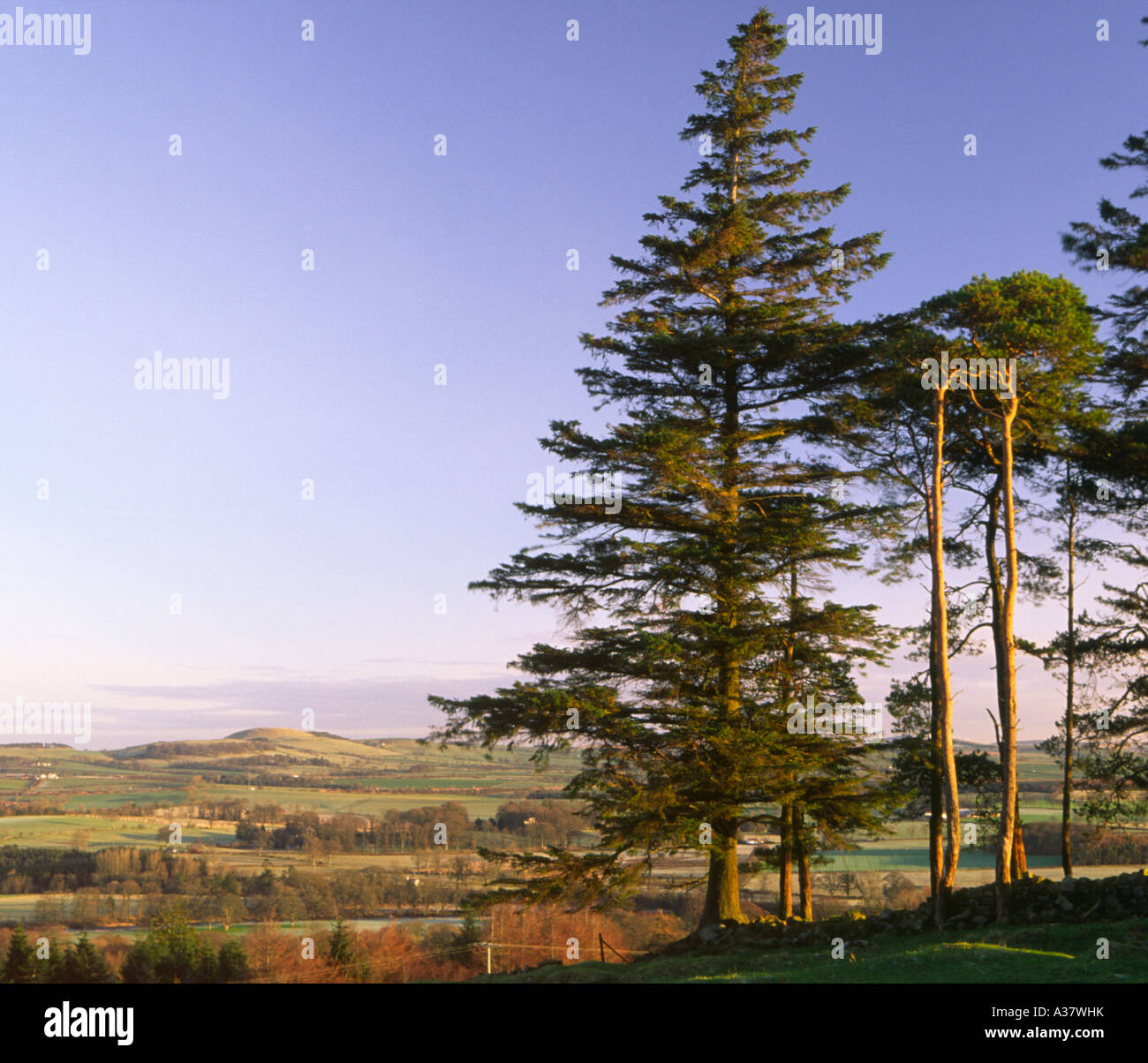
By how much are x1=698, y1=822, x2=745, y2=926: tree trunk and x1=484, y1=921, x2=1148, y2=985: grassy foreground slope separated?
5.84 feet

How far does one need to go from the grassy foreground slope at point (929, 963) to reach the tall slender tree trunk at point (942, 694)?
1.37 meters

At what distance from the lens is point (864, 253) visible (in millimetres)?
21969

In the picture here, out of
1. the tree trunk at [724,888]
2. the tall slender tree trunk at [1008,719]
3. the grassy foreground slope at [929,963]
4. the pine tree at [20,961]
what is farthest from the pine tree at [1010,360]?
the pine tree at [20,961]

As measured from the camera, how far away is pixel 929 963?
13.7 m

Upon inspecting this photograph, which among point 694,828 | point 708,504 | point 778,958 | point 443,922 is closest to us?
point 778,958

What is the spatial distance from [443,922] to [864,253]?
58.4 m

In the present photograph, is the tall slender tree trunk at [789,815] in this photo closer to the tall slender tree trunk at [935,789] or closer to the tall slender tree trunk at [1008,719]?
the tall slender tree trunk at [935,789]

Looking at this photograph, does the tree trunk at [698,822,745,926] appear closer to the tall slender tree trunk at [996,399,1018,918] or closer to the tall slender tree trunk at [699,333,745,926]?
the tall slender tree trunk at [699,333,745,926]

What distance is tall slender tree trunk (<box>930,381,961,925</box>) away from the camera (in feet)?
61.3

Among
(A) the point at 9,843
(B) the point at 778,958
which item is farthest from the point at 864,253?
(A) the point at 9,843

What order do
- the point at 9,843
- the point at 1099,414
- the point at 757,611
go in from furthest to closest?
the point at 9,843
the point at 1099,414
the point at 757,611

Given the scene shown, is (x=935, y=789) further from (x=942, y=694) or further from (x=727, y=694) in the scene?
(x=727, y=694)
